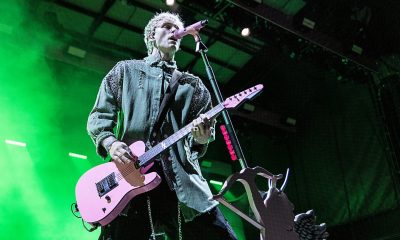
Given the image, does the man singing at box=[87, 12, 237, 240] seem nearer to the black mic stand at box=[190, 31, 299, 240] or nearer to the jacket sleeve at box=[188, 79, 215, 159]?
the jacket sleeve at box=[188, 79, 215, 159]

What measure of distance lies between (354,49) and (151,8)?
3223 millimetres

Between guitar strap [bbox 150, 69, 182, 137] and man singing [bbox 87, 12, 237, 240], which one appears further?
guitar strap [bbox 150, 69, 182, 137]

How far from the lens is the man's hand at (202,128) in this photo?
1.96 metres

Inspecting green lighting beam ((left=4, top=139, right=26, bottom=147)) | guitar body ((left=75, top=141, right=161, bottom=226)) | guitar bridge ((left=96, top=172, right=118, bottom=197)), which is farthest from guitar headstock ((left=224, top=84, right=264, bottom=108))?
green lighting beam ((left=4, top=139, right=26, bottom=147))

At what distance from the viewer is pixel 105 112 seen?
2.08 metres

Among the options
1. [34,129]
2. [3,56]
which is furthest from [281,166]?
[3,56]

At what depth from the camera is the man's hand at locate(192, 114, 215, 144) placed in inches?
77.2

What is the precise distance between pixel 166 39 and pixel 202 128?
2.07 ft

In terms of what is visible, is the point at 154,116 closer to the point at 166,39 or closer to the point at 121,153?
the point at 121,153

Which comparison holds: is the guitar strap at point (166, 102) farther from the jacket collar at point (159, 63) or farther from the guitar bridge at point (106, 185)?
the guitar bridge at point (106, 185)

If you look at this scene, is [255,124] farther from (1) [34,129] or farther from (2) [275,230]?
(2) [275,230]

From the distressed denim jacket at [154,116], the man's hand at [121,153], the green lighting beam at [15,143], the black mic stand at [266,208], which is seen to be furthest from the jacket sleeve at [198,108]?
the green lighting beam at [15,143]

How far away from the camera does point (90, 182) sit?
2.06 meters

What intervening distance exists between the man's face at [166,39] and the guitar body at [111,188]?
619mm
